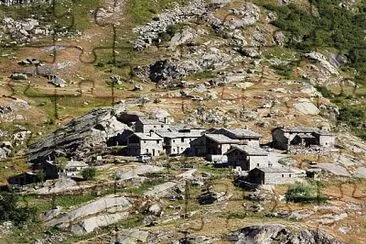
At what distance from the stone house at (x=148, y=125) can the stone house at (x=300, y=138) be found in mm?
9284

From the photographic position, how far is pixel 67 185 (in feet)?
183

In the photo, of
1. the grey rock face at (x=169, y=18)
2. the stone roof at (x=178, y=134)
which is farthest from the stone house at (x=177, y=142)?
the grey rock face at (x=169, y=18)

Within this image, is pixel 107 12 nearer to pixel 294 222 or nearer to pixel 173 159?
pixel 173 159

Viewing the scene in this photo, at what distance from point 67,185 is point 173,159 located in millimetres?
9353

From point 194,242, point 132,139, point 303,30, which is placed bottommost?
point 194,242

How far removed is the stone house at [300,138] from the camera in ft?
224

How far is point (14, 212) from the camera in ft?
166

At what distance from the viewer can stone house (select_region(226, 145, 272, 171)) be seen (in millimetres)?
59281

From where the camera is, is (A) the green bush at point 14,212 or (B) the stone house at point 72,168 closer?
(A) the green bush at point 14,212

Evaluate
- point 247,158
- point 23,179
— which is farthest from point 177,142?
point 23,179

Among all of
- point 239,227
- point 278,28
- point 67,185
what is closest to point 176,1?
point 278,28

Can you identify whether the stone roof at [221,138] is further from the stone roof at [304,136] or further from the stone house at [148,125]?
the stone roof at [304,136]

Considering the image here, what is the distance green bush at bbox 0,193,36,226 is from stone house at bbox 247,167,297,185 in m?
15.0

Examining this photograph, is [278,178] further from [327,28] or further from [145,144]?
[327,28]
